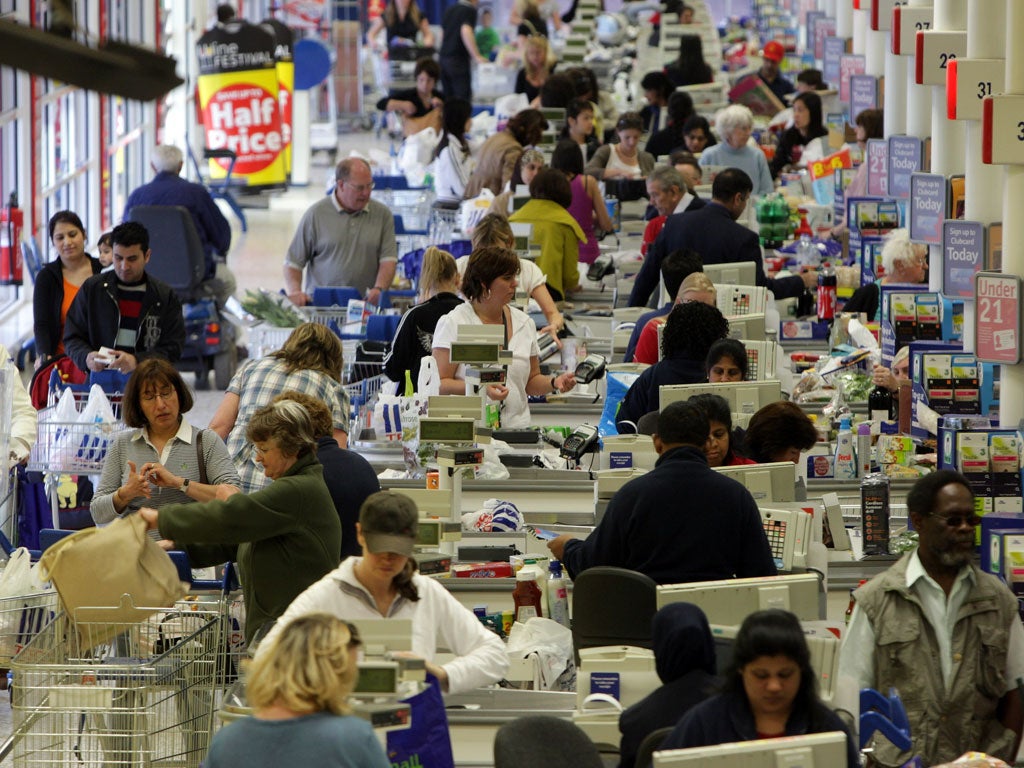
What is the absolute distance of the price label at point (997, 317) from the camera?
6.57 m

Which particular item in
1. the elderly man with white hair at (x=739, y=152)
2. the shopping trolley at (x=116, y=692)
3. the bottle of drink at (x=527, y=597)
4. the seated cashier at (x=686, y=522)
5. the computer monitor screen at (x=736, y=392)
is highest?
the elderly man with white hair at (x=739, y=152)

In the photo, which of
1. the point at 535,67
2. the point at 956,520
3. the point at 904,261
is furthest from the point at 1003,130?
the point at 535,67

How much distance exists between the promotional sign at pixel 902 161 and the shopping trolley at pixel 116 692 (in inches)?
230

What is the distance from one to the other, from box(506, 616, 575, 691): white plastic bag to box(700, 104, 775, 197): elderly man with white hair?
757cm

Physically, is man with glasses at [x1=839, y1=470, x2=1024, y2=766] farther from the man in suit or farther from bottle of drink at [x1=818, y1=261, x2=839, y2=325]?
bottle of drink at [x1=818, y1=261, x2=839, y2=325]

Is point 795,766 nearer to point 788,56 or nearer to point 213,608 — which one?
point 213,608

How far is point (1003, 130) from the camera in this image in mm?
6582

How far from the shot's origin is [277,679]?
3533 mm

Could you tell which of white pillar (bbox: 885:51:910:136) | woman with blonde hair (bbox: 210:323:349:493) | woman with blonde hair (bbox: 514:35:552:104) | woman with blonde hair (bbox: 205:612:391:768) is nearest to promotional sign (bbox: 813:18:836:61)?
woman with blonde hair (bbox: 514:35:552:104)

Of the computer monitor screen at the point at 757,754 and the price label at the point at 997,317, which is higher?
the price label at the point at 997,317

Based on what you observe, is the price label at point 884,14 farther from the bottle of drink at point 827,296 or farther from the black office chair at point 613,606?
the black office chair at point 613,606

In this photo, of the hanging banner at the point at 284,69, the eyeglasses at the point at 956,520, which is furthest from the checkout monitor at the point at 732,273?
the hanging banner at the point at 284,69

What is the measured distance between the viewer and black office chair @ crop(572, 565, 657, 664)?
4875 mm

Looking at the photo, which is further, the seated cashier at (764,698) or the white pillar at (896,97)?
the white pillar at (896,97)
